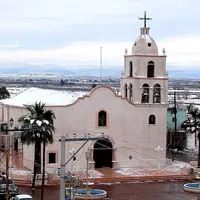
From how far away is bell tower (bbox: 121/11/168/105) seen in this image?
43719 millimetres

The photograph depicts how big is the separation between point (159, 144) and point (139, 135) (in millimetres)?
1888

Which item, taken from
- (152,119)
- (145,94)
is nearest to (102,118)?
(145,94)

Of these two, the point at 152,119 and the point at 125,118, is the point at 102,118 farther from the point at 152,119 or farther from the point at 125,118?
the point at 152,119

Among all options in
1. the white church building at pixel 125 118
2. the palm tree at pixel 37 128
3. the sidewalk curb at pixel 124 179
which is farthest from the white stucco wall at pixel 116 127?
the palm tree at pixel 37 128

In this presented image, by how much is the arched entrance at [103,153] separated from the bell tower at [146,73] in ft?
13.5

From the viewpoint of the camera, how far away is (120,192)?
35.7 meters

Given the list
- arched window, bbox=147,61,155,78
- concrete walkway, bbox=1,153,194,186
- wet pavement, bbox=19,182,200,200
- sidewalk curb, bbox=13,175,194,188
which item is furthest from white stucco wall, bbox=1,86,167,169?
wet pavement, bbox=19,182,200,200

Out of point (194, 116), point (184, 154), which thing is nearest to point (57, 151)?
point (194, 116)

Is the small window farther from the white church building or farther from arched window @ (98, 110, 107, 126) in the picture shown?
arched window @ (98, 110, 107, 126)

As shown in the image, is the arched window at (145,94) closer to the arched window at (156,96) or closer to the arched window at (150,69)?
the arched window at (156,96)

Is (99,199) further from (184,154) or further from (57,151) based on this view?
(184,154)

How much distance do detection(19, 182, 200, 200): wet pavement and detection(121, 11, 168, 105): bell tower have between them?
8160mm

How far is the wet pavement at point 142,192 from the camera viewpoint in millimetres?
34156

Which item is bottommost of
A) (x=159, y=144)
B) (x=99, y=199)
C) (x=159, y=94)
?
(x=99, y=199)
